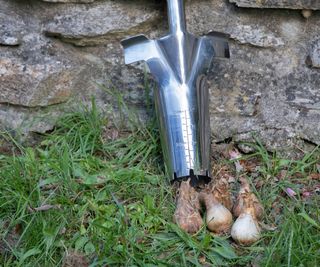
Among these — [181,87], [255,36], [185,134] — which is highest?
[255,36]

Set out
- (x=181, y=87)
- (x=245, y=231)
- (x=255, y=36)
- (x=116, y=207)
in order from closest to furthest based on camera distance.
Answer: (x=245, y=231) → (x=116, y=207) → (x=181, y=87) → (x=255, y=36)

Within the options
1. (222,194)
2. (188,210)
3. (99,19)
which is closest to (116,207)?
(188,210)

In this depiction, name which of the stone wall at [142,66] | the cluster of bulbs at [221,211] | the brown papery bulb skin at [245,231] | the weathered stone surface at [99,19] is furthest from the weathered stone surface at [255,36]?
the brown papery bulb skin at [245,231]

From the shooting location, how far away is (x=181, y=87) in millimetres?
2250

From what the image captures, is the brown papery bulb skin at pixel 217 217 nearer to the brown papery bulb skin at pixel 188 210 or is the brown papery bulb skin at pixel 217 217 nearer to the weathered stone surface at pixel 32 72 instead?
the brown papery bulb skin at pixel 188 210

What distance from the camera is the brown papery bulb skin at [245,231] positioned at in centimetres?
201

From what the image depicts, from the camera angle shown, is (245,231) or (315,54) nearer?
(245,231)

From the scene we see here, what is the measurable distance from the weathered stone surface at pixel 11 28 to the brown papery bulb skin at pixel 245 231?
98 centimetres

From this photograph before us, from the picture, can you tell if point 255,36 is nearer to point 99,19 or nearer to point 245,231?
point 99,19

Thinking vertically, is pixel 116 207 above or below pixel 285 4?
below

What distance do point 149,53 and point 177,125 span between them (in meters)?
0.26

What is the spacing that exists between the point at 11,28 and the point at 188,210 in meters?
0.89

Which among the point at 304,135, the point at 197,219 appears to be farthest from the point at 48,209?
the point at 304,135

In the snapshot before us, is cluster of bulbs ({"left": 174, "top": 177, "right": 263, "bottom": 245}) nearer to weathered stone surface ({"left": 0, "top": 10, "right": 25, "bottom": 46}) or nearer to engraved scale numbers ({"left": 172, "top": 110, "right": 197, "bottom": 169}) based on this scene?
engraved scale numbers ({"left": 172, "top": 110, "right": 197, "bottom": 169})
